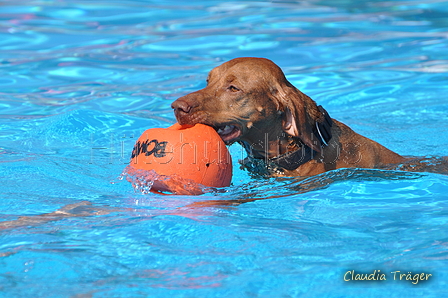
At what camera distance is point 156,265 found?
4.00 metres

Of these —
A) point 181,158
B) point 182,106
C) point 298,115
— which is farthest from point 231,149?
point 181,158

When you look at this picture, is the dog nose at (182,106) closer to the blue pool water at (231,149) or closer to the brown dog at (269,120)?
the brown dog at (269,120)

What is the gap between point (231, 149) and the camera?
8281 millimetres

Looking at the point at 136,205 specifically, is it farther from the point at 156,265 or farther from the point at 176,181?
the point at 156,265

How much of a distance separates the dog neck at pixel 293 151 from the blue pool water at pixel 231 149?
0.20 m

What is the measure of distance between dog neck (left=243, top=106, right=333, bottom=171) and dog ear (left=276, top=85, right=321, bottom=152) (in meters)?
0.12

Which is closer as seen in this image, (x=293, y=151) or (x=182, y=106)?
(x=182, y=106)

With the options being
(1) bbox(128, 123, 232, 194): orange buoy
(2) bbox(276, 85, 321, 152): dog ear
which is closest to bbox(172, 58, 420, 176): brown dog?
(2) bbox(276, 85, 321, 152): dog ear

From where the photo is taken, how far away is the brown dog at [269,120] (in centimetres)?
555

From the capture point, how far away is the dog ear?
18.3 feet

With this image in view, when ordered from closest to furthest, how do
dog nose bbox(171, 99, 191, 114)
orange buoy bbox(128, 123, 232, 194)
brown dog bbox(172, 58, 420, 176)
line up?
1. orange buoy bbox(128, 123, 232, 194)
2. dog nose bbox(171, 99, 191, 114)
3. brown dog bbox(172, 58, 420, 176)

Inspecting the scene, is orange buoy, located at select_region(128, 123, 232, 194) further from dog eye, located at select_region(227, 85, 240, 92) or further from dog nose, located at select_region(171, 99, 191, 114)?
dog eye, located at select_region(227, 85, 240, 92)

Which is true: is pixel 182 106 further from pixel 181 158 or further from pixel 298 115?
pixel 298 115

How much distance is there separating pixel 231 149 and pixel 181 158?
10.5 feet
